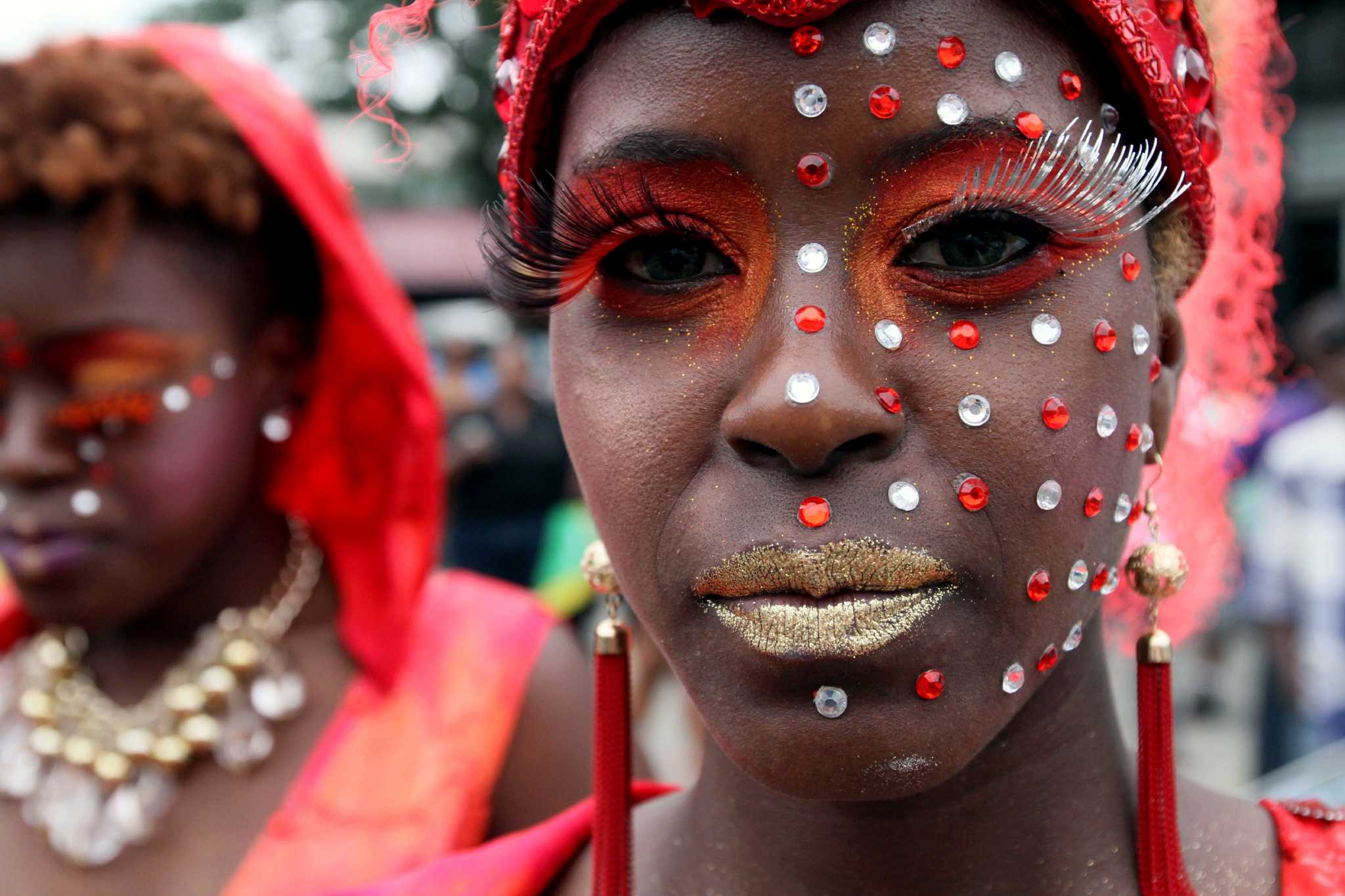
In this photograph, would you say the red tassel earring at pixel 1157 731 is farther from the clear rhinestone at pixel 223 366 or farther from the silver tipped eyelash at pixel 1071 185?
the clear rhinestone at pixel 223 366

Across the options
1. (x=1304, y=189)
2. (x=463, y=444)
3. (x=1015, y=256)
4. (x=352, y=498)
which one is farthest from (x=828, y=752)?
(x=1304, y=189)

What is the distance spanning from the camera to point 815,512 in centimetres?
119

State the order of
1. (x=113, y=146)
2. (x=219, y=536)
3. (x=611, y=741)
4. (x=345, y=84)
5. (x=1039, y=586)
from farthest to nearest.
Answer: (x=345, y=84) < (x=219, y=536) < (x=113, y=146) < (x=611, y=741) < (x=1039, y=586)

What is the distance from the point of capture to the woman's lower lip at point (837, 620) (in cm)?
119

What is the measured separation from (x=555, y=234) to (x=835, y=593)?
52 cm

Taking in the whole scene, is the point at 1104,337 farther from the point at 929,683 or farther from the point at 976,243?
the point at 929,683

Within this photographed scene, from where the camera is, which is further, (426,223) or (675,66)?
(426,223)

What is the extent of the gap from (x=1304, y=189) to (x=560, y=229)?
10798mm

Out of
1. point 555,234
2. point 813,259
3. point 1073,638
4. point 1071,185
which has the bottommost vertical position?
point 1073,638

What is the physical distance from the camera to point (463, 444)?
5.53 meters

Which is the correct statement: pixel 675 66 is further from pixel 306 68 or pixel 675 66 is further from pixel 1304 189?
pixel 306 68

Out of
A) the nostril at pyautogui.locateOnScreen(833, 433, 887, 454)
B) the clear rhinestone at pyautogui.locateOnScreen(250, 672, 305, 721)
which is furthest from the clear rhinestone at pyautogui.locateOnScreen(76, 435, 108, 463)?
the nostril at pyautogui.locateOnScreen(833, 433, 887, 454)

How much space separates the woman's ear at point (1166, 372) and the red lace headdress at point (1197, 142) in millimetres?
112

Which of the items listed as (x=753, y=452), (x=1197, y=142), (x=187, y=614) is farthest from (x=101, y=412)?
→ (x=1197, y=142)
